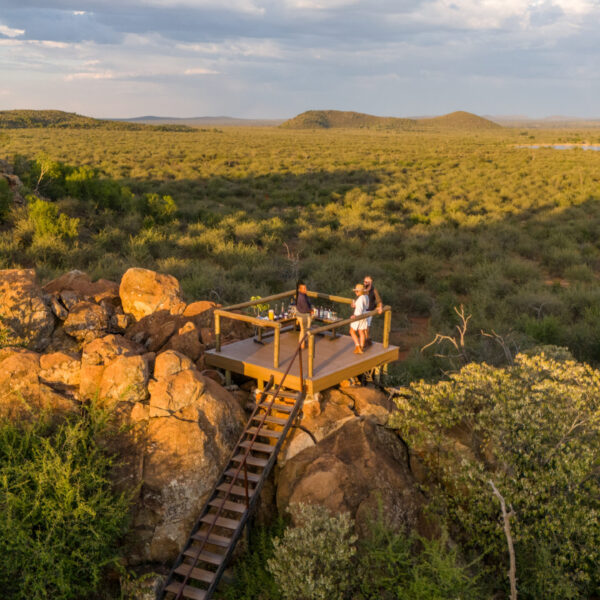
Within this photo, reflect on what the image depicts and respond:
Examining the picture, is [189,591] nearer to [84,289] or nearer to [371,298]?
[371,298]

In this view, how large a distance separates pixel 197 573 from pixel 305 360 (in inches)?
125

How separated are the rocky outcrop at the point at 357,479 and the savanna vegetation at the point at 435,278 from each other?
263 mm

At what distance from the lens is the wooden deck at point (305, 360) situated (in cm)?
754

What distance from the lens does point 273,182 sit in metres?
35.6

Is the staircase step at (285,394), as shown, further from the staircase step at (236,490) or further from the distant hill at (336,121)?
the distant hill at (336,121)

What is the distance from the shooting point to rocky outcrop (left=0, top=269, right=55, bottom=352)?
7816 millimetres

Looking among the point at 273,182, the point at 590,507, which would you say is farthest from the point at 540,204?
the point at 590,507

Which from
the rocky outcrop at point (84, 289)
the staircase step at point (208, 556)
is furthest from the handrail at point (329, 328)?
the rocky outcrop at point (84, 289)

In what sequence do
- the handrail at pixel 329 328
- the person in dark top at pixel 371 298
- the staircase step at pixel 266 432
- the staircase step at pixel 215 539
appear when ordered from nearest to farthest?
the staircase step at pixel 215 539 < the staircase step at pixel 266 432 < the handrail at pixel 329 328 < the person in dark top at pixel 371 298

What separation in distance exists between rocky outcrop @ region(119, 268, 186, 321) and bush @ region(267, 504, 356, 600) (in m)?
4.65

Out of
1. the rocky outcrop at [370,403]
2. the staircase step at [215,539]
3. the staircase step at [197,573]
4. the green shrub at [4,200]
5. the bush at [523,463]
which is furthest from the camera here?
the green shrub at [4,200]

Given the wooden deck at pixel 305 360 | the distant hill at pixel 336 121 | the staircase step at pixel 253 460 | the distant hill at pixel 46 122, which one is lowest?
the staircase step at pixel 253 460

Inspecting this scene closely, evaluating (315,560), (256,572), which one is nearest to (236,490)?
(256,572)

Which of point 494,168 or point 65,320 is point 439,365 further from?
point 494,168
